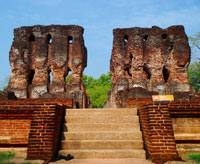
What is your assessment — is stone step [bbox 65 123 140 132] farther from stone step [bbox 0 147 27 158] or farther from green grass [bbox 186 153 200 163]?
green grass [bbox 186 153 200 163]

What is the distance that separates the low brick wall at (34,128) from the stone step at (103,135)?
0.38 m

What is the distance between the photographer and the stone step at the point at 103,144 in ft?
14.8

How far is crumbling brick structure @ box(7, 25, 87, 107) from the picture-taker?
623 inches

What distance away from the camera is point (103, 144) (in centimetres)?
453

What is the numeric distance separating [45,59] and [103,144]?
13229mm

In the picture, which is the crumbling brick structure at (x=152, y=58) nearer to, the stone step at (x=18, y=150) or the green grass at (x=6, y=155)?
the stone step at (x=18, y=150)

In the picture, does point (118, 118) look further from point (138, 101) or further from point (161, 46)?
point (161, 46)

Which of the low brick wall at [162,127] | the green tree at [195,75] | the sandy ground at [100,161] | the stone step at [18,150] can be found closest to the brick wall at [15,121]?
the stone step at [18,150]

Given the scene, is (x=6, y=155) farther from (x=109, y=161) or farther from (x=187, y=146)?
(x=187, y=146)

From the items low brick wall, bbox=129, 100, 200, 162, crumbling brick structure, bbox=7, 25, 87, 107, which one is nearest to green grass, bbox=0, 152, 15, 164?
low brick wall, bbox=129, 100, 200, 162

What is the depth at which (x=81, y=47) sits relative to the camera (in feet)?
53.2

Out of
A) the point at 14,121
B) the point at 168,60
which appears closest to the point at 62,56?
the point at 168,60

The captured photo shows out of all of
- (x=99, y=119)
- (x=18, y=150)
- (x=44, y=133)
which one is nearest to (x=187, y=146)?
(x=99, y=119)

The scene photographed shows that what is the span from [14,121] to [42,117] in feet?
3.14
